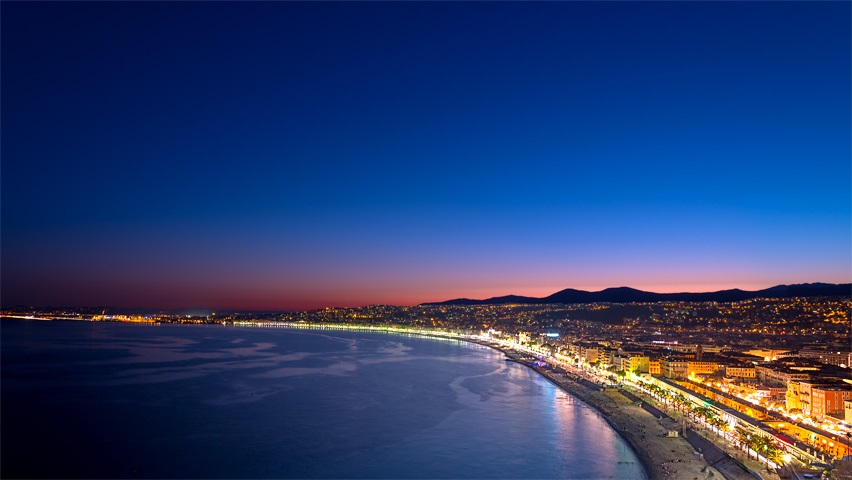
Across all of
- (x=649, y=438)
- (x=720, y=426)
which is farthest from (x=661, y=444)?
(x=720, y=426)

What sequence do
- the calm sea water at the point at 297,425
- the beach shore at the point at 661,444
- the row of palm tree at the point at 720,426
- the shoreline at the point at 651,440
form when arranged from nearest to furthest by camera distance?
the beach shore at the point at 661,444 → the shoreline at the point at 651,440 → the row of palm tree at the point at 720,426 → the calm sea water at the point at 297,425

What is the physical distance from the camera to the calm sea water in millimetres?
15047

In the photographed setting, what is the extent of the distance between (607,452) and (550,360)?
27.1 m

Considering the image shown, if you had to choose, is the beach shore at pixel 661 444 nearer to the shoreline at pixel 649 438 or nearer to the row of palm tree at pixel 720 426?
the shoreline at pixel 649 438

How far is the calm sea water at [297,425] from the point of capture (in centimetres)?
1505

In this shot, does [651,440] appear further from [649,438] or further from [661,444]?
[661,444]

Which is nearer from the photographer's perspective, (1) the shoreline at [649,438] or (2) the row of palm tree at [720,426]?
(1) the shoreline at [649,438]

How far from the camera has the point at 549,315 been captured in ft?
369

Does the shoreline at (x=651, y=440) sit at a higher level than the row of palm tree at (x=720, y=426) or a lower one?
lower

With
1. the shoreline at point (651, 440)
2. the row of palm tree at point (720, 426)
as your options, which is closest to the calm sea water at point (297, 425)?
the shoreline at point (651, 440)

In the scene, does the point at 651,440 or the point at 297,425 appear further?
the point at 297,425

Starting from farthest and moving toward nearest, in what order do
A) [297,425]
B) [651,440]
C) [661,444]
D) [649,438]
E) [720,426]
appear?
[297,425] → [720,426] → [649,438] → [651,440] → [661,444]

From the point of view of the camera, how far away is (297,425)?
19.7 metres

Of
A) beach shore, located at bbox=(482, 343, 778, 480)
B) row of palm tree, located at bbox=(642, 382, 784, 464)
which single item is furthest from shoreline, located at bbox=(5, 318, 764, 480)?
row of palm tree, located at bbox=(642, 382, 784, 464)
